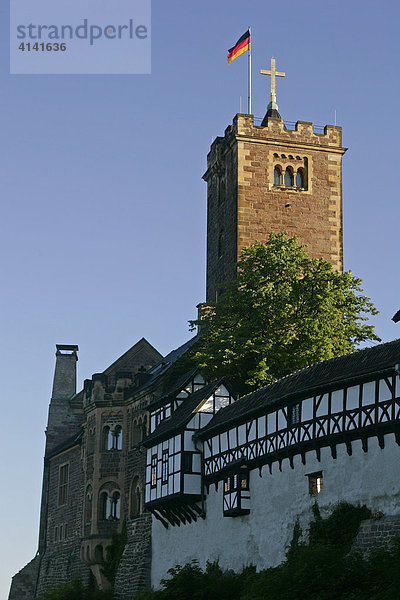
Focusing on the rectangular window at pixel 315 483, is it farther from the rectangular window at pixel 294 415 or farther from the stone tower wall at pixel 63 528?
the stone tower wall at pixel 63 528

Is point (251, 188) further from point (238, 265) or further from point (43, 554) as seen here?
point (43, 554)

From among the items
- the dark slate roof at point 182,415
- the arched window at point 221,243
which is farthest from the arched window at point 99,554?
the arched window at point 221,243

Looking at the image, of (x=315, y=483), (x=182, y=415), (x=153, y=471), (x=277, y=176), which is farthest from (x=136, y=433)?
(x=315, y=483)

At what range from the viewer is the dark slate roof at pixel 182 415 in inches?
1623

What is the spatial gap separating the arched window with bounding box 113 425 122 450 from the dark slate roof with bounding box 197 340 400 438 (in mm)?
11330

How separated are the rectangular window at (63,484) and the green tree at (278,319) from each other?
61.1 feet

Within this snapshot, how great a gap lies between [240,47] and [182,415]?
22.5m

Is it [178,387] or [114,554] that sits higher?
[178,387]

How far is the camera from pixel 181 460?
4041 cm

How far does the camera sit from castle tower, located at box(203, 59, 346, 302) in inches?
2093

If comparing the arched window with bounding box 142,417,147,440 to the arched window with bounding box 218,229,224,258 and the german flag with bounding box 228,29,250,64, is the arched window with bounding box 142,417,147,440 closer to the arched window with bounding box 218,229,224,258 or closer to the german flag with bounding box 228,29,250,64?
the arched window with bounding box 218,229,224,258

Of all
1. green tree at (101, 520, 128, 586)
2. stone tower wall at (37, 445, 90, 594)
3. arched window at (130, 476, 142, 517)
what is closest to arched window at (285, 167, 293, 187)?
arched window at (130, 476, 142, 517)

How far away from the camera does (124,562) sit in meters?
46.4

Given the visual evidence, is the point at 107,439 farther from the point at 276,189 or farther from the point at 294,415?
the point at 294,415
